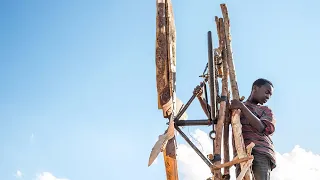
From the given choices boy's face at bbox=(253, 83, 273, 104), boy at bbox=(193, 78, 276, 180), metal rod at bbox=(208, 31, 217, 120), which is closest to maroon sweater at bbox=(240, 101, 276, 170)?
boy at bbox=(193, 78, 276, 180)

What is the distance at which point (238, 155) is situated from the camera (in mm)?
4438

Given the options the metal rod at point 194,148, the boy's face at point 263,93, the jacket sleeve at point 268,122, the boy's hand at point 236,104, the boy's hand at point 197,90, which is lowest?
the metal rod at point 194,148

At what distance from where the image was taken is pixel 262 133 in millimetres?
4781

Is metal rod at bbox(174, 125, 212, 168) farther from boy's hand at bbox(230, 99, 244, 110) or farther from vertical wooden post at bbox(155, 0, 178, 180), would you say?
boy's hand at bbox(230, 99, 244, 110)

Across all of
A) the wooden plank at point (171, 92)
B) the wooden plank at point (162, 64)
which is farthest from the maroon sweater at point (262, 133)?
the wooden plank at point (162, 64)

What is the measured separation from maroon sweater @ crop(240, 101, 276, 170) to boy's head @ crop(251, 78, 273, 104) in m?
0.11

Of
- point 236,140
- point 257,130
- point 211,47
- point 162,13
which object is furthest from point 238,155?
point 162,13

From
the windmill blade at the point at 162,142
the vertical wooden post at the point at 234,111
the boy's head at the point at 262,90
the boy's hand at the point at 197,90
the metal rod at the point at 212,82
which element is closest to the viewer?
the windmill blade at the point at 162,142

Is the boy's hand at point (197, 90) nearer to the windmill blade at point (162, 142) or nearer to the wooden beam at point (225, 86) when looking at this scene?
the wooden beam at point (225, 86)

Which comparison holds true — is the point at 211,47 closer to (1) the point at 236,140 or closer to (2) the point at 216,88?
(2) the point at 216,88

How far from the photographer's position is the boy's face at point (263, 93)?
4969 mm

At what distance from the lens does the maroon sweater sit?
15.5 ft

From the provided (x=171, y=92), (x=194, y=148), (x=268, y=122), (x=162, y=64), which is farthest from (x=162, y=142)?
(x=268, y=122)

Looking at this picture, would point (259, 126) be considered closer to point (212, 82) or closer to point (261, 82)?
point (261, 82)
